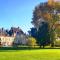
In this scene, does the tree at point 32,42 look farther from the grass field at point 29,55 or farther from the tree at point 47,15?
the grass field at point 29,55

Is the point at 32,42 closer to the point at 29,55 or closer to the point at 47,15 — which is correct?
the point at 47,15

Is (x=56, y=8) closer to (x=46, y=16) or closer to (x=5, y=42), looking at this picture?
(x=46, y=16)

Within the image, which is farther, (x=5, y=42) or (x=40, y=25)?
(x=5, y=42)

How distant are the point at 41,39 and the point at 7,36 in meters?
46.2

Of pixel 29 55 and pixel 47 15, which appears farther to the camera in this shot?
pixel 47 15

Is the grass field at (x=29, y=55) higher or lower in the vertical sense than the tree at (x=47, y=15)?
lower

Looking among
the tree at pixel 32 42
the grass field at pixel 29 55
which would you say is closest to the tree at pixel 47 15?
the tree at pixel 32 42

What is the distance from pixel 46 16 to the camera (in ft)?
203

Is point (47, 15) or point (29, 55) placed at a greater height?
point (47, 15)

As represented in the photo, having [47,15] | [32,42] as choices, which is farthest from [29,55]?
[32,42]

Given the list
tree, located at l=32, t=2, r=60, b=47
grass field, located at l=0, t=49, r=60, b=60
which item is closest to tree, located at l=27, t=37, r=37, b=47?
tree, located at l=32, t=2, r=60, b=47

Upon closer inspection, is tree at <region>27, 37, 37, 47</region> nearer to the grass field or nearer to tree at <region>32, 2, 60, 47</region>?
tree at <region>32, 2, 60, 47</region>

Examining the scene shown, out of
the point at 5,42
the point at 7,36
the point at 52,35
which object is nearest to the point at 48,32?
the point at 52,35

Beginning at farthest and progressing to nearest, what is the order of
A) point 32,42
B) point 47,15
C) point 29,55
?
point 32,42
point 47,15
point 29,55
